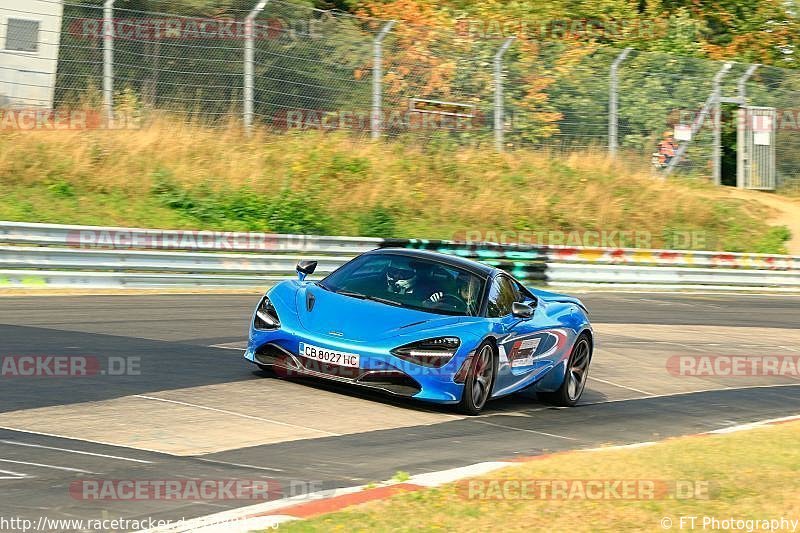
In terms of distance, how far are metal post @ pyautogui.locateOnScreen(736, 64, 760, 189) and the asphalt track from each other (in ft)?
62.7

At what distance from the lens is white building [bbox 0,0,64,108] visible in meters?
→ 21.9

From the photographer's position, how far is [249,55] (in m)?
23.8

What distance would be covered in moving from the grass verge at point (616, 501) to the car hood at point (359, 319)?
2084 millimetres

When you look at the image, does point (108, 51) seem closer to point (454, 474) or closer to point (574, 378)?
point (574, 378)

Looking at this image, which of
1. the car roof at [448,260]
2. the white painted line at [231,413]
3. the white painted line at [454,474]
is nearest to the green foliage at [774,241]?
the car roof at [448,260]

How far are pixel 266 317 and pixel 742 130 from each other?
27129 millimetres

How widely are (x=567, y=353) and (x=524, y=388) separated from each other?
84 cm

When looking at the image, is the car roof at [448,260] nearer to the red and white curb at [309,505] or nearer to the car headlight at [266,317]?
the car headlight at [266,317]

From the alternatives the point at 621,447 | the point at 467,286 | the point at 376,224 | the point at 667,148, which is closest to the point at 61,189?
the point at 376,224

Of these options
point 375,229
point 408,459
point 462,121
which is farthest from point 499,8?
point 408,459

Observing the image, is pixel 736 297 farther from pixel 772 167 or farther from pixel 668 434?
pixel 668 434

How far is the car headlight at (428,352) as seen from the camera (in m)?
9.33

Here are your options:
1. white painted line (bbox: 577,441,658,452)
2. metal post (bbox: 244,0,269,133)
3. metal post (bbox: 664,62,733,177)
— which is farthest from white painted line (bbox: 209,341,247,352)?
metal post (bbox: 664,62,733,177)

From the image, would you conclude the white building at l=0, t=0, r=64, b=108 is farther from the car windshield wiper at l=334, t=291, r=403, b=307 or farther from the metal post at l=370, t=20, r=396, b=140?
the car windshield wiper at l=334, t=291, r=403, b=307
